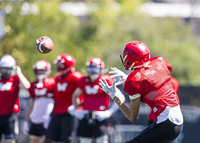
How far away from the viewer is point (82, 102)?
20.4ft

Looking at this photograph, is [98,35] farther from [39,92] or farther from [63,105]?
[63,105]

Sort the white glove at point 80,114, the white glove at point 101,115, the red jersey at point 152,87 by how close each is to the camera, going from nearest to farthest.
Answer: the red jersey at point 152,87, the white glove at point 101,115, the white glove at point 80,114

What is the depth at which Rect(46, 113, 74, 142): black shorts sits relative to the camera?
19.5 feet

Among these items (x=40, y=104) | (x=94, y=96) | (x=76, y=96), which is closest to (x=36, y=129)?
(x=40, y=104)

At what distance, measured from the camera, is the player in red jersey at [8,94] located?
5.97 meters

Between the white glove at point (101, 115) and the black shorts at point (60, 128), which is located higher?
the white glove at point (101, 115)

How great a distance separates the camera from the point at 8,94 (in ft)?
19.6

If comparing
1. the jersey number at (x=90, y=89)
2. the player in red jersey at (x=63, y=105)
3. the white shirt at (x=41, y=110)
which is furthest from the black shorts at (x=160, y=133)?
the white shirt at (x=41, y=110)

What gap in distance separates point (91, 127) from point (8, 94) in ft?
5.60

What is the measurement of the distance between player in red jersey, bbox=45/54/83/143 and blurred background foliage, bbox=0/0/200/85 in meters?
5.24

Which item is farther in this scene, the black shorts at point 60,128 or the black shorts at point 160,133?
the black shorts at point 60,128

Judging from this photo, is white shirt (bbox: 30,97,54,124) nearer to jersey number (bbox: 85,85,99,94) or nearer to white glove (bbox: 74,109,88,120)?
white glove (bbox: 74,109,88,120)

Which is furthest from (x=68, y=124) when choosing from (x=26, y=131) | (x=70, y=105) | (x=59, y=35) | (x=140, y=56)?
(x=59, y=35)

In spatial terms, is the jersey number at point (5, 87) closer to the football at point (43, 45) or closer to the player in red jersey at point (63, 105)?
the player in red jersey at point (63, 105)
